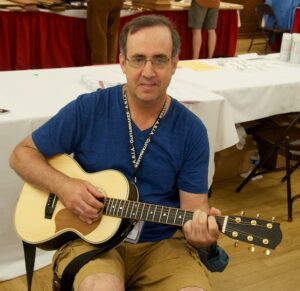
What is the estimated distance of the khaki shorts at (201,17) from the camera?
4973mm

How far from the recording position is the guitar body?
1357 mm

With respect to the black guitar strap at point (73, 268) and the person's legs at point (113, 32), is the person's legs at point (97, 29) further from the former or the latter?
the black guitar strap at point (73, 268)

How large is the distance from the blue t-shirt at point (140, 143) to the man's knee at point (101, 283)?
0.82 ft

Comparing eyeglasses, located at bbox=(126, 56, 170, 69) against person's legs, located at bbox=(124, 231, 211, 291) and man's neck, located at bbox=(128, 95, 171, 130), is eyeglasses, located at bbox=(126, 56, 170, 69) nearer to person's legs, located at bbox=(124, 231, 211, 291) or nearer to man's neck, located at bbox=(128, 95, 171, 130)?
man's neck, located at bbox=(128, 95, 171, 130)

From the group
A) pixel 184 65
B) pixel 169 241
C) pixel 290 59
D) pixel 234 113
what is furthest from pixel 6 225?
pixel 290 59

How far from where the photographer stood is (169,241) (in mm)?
1458

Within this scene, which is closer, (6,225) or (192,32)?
(6,225)

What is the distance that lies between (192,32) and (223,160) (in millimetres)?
2559

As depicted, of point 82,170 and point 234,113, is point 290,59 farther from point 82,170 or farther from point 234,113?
point 82,170

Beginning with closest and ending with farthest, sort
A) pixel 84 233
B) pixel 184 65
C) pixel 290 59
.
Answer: pixel 84 233 < pixel 184 65 < pixel 290 59

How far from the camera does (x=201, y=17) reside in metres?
4.97

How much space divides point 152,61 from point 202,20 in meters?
3.83

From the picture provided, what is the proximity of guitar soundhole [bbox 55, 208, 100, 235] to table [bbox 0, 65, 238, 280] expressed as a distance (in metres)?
0.55

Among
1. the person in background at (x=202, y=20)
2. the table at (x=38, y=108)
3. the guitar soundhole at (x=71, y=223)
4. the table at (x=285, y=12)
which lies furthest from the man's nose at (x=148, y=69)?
the table at (x=285, y=12)
